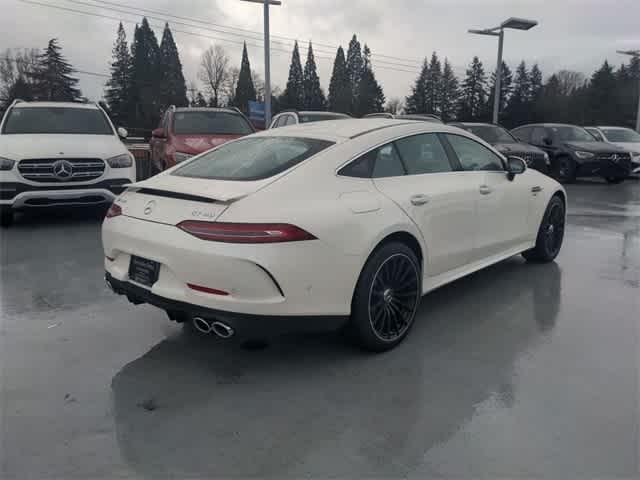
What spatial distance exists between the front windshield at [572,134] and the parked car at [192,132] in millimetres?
9452

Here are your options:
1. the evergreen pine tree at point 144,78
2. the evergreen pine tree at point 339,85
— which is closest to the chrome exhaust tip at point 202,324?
the evergreen pine tree at point 144,78

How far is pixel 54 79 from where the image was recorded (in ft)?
202

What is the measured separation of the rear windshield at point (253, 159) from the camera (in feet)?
11.7

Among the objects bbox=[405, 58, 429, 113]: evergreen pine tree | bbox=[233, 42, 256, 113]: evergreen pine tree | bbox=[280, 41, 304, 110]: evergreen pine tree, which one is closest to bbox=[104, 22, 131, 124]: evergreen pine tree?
bbox=[233, 42, 256, 113]: evergreen pine tree

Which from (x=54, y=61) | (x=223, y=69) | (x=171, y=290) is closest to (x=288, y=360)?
(x=171, y=290)

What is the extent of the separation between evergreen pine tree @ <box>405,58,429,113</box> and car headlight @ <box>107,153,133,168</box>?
72484 millimetres

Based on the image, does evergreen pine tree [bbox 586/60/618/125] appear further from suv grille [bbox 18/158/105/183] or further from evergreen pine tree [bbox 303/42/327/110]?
suv grille [bbox 18/158/105/183]

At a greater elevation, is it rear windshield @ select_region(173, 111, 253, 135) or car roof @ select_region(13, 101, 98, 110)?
car roof @ select_region(13, 101, 98, 110)

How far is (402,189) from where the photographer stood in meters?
3.83

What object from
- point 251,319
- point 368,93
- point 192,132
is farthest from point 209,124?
point 368,93

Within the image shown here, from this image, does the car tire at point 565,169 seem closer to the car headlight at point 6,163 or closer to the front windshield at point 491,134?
the front windshield at point 491,134

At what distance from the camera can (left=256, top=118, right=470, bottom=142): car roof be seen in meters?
3.93

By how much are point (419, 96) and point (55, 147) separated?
249 ft

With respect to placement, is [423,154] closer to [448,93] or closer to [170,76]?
[170,76]
